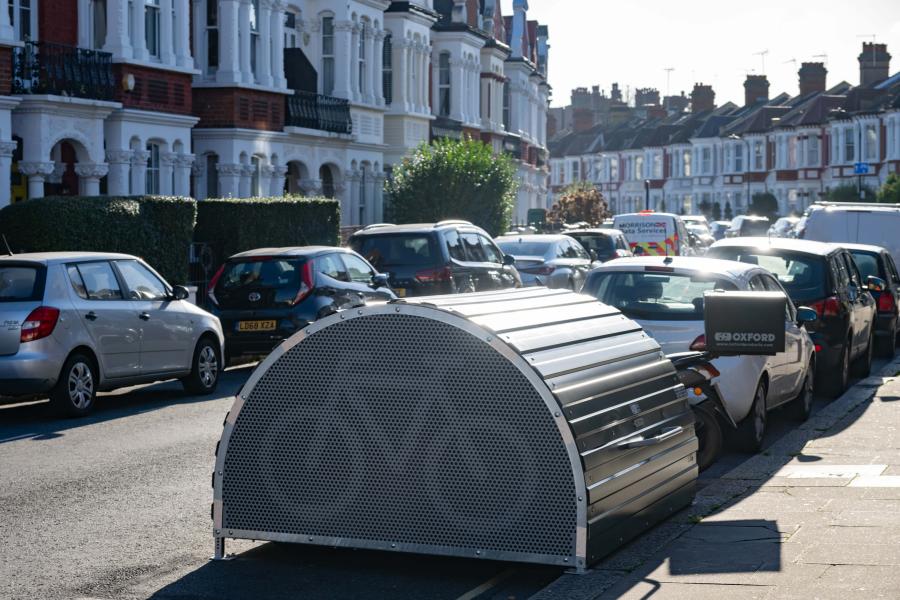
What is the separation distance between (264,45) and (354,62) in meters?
6.81

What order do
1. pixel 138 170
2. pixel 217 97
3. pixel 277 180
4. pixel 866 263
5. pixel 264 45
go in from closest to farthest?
pixel 866 263
pixel 138 170
pixel 217 97
pixel 264 45
pixel 277 180

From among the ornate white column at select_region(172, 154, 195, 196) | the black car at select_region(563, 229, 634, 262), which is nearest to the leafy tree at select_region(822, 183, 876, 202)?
the black car at select_region(563, 229, 634, 262)

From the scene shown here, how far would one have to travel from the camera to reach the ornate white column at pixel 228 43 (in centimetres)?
3388

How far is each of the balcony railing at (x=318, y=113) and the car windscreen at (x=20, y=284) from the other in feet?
74.2

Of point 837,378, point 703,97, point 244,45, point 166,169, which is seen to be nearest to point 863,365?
point 837,378

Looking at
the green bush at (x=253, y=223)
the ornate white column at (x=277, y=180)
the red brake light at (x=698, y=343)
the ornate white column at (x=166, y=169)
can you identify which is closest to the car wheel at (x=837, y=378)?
the red brake light at (x=698, y=343)

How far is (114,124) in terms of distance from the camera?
97.0ft

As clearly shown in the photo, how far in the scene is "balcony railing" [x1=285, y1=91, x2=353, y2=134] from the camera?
3756 cm

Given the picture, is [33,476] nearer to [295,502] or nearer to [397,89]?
[295,502]

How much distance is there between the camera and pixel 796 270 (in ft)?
56.7

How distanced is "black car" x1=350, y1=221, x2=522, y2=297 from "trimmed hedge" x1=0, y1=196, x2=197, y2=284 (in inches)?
161

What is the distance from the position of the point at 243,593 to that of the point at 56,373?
7555mm

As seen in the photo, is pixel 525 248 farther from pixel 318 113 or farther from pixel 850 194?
pixel 850 194

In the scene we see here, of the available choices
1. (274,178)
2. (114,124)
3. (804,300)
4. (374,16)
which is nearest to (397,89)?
(374,16)
